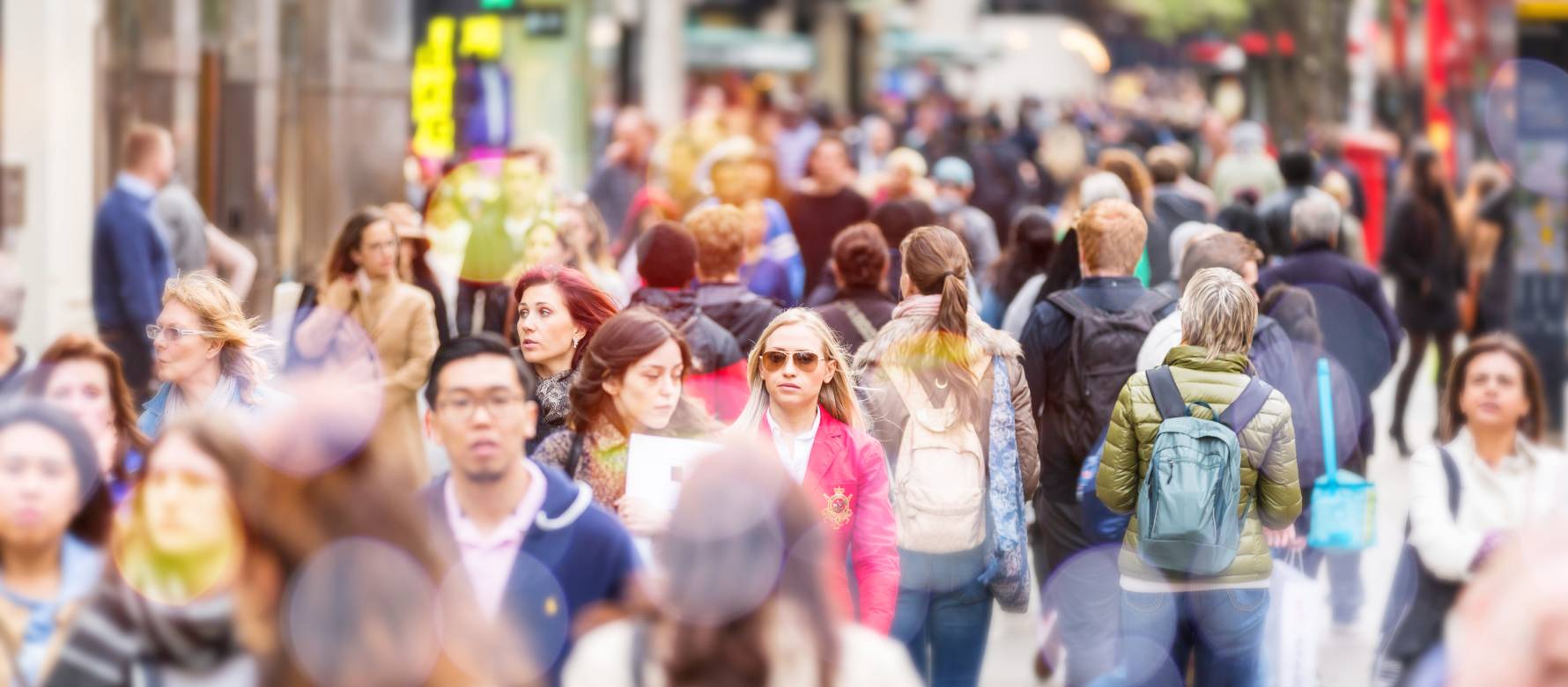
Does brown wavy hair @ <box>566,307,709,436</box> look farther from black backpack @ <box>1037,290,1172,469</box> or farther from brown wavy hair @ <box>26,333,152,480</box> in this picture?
black backpack @ <box>1037,290,1172,469</box>

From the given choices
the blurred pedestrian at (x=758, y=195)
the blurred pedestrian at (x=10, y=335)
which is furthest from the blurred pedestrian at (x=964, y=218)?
the blurred pedestrian at (x=10, y=335)

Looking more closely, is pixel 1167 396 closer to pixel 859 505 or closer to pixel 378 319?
pixel 859 505

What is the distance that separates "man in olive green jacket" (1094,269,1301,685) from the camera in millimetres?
6625

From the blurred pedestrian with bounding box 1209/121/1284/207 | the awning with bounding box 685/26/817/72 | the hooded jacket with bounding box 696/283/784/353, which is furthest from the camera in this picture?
the awning with bounding box 685/26/817/72

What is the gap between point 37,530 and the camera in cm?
439

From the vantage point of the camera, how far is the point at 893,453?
22.4 ft

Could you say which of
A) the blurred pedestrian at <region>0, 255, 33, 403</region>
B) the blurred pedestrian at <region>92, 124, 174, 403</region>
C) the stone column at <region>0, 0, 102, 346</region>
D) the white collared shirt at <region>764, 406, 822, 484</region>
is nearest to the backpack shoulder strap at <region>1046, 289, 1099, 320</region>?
the white collared shirt at <region>764, 406, 822, 484</region>

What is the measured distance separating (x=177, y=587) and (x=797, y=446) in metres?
2.70

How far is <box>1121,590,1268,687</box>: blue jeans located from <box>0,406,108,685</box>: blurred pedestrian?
321 centimetres

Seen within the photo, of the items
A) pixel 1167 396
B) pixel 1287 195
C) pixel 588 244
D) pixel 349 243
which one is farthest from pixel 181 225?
pixel 1167 396

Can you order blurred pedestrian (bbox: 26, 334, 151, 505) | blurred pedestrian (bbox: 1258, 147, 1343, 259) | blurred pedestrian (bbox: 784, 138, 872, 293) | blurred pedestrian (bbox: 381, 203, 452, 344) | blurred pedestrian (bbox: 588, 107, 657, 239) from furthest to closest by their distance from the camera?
blurred pedestrian (bbox: 588, 107, 657, 239) < blurred pedestrian (bbox: 784, 138, 872, 293) < blurred pedestrian (bbox: 1258, 147, 1343, 259) < blurred pedestrian (bbox: 381, 203, 452, 344) < blurred pedestrian (bbox: 26, 334, 151, 505)

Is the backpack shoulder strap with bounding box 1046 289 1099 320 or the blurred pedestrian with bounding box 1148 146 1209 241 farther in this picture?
the blurred pedestrian with bounding box 1148 146 1209 241

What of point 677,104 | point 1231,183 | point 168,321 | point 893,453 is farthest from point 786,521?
point 677,104

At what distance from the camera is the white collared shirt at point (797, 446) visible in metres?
6.38
